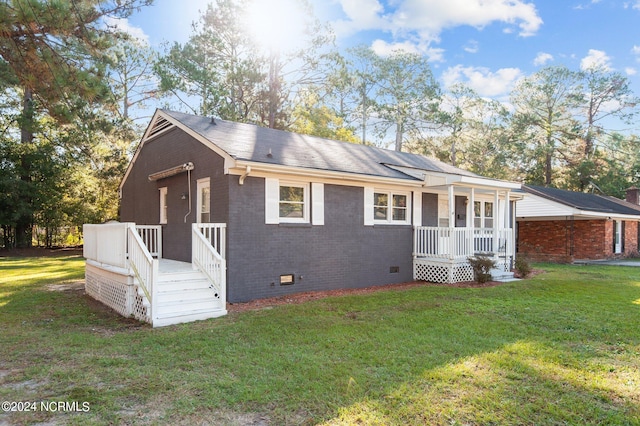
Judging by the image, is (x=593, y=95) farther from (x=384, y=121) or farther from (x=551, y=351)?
(x=551, y=351)

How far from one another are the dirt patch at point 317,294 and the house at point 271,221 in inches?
7.7

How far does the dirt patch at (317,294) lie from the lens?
7946 millimetres

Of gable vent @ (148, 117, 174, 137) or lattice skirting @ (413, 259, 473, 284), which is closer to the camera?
lattice skirting @ (413, 259, 473, 284)

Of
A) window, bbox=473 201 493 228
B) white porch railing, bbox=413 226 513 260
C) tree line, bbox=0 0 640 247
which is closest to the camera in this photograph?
tree line, bbox=0 0 640 247

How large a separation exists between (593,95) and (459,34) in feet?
69.1

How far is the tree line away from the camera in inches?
317

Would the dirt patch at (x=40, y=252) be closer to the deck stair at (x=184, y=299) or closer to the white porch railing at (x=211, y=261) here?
the white porch railing at (x=211, y=261)

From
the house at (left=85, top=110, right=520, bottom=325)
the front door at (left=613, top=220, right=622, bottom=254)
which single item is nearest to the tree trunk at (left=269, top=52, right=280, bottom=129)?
the house at (left=85, top=110, right=520, bottom=325)

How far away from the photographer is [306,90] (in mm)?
26844

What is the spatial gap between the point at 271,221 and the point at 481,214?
8.53 meters

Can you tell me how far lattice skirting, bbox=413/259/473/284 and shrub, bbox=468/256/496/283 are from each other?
0.33m

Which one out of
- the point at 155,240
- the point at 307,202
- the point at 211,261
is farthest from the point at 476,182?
the point at 155,240

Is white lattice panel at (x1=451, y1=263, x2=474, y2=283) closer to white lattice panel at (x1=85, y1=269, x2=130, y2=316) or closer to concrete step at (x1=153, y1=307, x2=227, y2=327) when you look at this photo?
concrete step at (x1=153, y1=307, x2=227, y2=327)

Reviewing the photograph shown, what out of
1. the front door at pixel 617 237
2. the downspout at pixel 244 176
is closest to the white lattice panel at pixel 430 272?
the downspout at pixel 244 176
